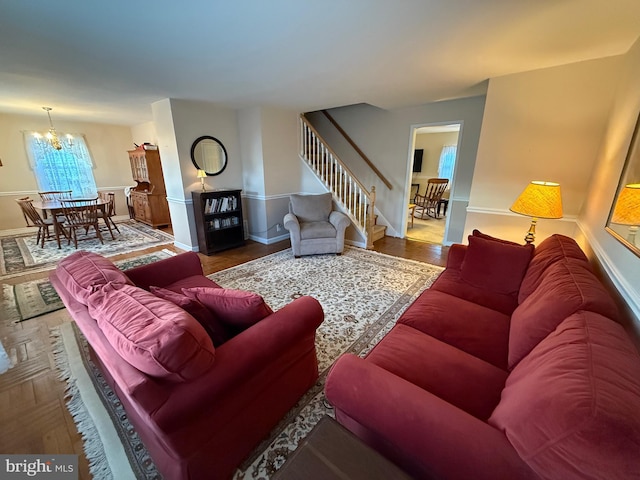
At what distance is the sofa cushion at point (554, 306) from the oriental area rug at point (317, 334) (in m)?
0.98

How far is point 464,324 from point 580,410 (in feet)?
3.05

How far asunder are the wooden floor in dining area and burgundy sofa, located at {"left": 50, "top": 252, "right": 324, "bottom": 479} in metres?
0.58

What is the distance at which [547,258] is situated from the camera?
167 centimetres

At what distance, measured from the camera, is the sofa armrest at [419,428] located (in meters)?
0.68

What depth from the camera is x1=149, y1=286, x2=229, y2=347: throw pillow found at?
3.79 feet

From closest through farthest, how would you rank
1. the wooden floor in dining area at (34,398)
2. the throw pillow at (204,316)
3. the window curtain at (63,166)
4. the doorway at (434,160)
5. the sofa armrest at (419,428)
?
the sofa armrest at (419,428)
the throw pillow at (204,316)
the wooden floor in dining area at (34,398)
the window curtain at (63,166)
the doorway at (434,160)

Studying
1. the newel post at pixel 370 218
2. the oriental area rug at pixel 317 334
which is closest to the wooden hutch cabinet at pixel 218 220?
the oriental area rug at pixel 317 334

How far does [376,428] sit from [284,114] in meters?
4.56

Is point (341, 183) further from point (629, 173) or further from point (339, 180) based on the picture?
point (629, 173)

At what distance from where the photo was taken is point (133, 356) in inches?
33.9

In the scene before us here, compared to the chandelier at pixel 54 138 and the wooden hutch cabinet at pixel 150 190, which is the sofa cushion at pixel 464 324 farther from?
the chandelier at pixel 54 138

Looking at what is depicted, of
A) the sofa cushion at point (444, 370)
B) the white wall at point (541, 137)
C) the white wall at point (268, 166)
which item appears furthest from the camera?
the white wall at point (268, 166)

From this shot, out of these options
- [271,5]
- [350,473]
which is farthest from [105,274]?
[271,5]

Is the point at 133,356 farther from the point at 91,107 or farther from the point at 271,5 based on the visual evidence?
the point at 91,107
